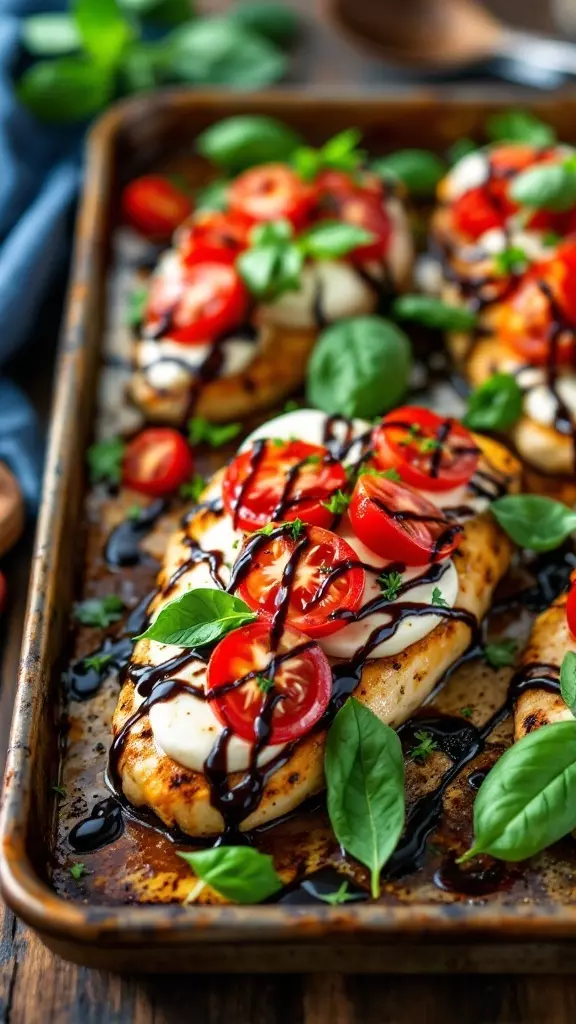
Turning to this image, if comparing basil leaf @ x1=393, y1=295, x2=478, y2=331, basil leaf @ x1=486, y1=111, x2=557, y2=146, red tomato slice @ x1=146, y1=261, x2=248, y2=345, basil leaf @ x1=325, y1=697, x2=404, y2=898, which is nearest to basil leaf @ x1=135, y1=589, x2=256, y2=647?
basil leaf @ x1=325, y1=697, x2=404, y2=898

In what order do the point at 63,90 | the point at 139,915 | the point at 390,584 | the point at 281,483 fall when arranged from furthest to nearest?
the point at 63,90
the point at 281,483
the point at 390,584
the point at 139,915

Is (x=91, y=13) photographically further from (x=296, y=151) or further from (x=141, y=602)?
(x=141, y=602)

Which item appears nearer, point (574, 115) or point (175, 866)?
point (175, 866)

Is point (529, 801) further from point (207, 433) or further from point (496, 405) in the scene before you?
point (207, 433)

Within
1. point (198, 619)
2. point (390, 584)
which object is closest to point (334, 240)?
point (390, 584)

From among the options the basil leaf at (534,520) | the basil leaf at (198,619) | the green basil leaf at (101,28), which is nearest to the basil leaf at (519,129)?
the green basil leaf at (101,28)

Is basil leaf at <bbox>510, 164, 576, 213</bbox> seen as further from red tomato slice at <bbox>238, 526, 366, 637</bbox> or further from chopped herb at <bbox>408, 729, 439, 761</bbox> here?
chopped herb at <bbox>408, 729, 439, 761</bbox>

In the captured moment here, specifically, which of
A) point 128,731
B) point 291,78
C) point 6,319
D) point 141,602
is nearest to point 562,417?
point 141,602
